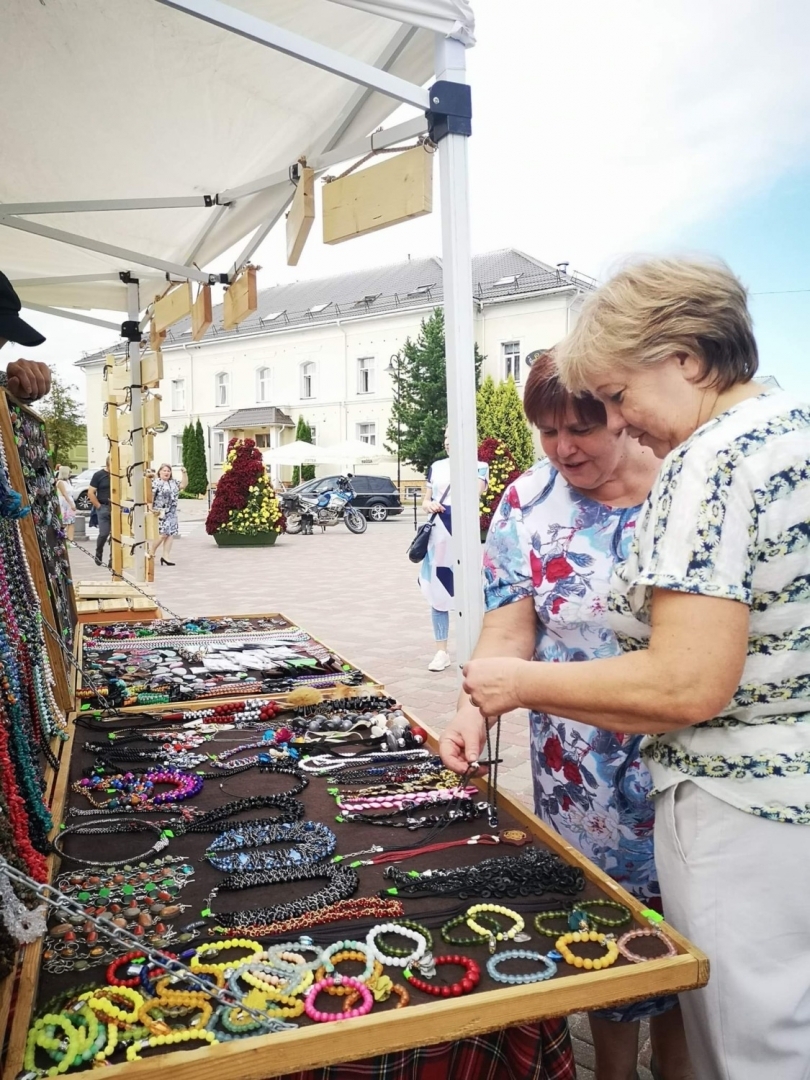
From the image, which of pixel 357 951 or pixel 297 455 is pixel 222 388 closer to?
pixel 297 455

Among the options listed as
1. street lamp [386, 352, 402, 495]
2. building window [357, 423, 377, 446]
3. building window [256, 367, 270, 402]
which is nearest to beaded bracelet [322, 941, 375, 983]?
street lamp [386, 352, 402, 495]

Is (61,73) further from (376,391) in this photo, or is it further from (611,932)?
(376,391)

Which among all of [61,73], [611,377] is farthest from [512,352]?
[611,377]

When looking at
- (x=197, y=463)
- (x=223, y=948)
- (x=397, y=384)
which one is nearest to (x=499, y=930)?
(x=223, y=948)

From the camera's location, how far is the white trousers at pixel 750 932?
3.81ft

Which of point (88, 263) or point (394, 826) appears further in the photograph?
point (88, 263)

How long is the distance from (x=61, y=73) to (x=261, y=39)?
1544mm

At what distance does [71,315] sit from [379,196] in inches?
203

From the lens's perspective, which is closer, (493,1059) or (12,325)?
(493,1059)

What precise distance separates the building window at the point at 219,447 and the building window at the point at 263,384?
264 centimetres

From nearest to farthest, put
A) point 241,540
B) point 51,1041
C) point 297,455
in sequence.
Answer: point 51,1041, point 241,540, point 297,455

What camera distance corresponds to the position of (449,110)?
2254mm

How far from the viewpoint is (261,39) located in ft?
7.30

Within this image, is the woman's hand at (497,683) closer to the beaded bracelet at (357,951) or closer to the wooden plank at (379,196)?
the beaded bracelet at (357,951)
